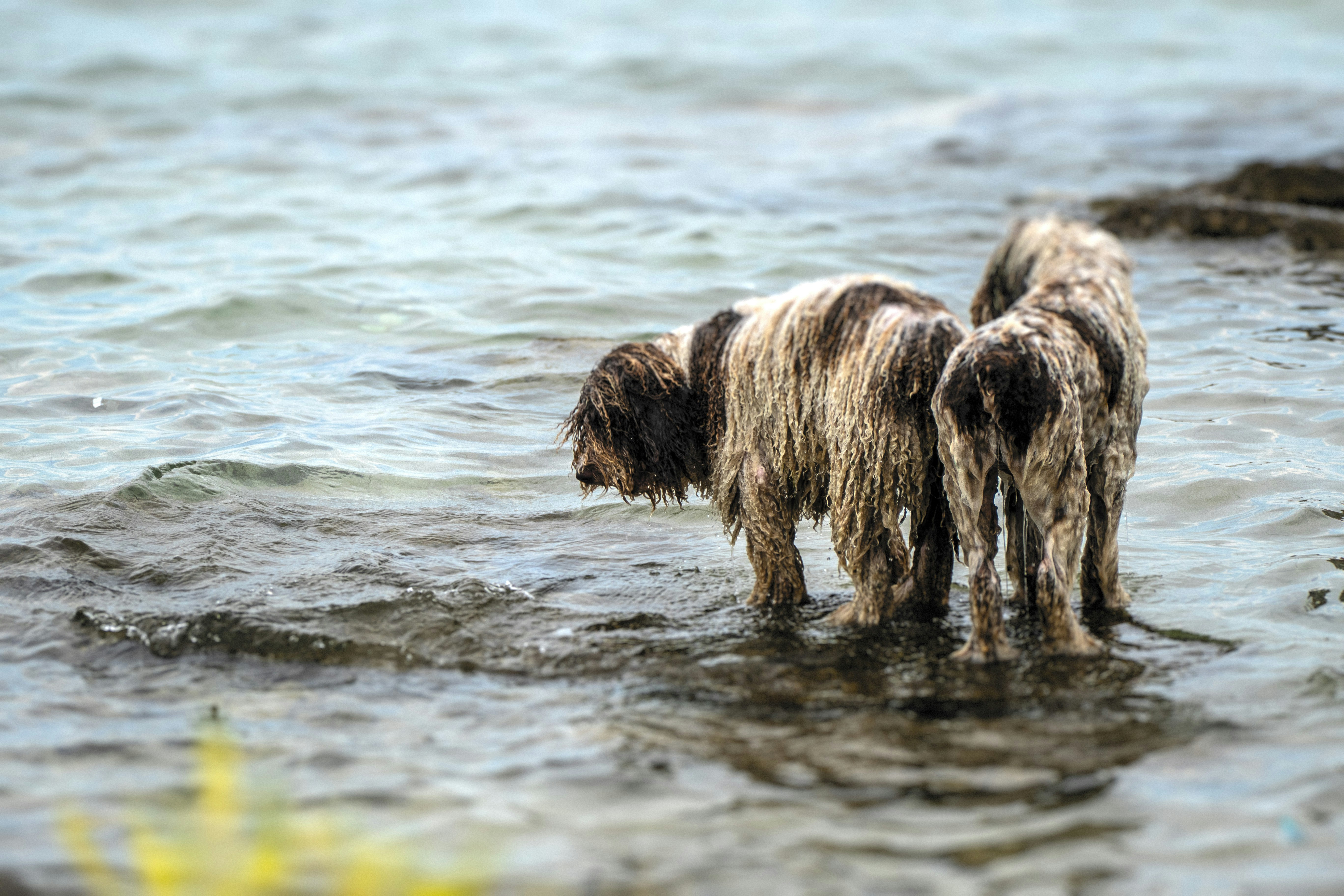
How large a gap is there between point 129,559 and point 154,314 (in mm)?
4709

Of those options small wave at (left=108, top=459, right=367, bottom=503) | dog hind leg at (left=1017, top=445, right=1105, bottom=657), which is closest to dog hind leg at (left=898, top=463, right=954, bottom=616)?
dog hind leg at (left=1017, top=445, right=1105, bottom=657)

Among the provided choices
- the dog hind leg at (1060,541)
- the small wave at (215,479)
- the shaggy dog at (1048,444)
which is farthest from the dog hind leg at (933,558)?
the small wave at (215,479)

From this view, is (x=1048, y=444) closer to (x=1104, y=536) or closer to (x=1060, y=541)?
(x=1060, y=541)

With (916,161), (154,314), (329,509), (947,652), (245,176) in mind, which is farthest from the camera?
(916,161)

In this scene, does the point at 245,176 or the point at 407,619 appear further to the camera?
the point at 245,176

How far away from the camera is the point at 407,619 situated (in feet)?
19.4

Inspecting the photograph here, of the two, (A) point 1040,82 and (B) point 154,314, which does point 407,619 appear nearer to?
(B) point 154,314

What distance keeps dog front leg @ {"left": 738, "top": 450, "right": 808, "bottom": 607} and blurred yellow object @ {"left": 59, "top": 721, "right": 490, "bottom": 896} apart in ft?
7.88

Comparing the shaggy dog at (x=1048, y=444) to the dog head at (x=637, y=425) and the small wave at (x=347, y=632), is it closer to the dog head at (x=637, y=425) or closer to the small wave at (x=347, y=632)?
the dog head at (x=637, y=425)

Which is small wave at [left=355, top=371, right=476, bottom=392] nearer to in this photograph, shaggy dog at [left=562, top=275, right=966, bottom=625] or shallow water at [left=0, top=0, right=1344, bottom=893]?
shallow water at [left=0, top=0, right=1344, bottom=893]

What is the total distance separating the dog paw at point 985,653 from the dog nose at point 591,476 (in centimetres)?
182

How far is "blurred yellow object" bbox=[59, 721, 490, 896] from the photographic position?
12.1 ft

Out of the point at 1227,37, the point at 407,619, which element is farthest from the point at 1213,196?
the point at 1227,37

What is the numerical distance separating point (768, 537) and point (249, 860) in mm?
2818
